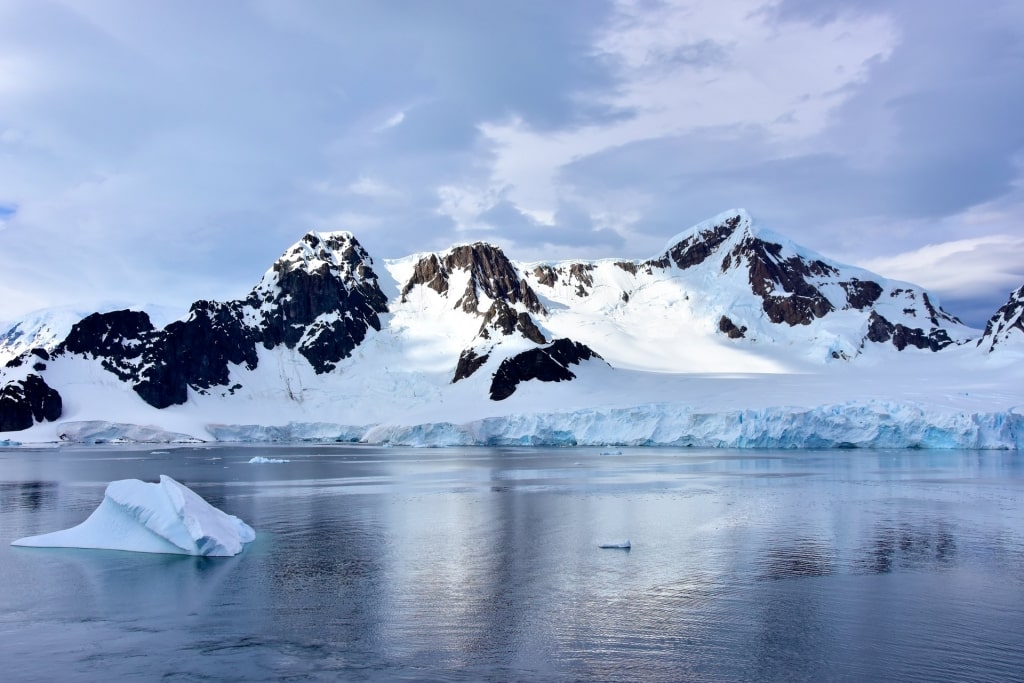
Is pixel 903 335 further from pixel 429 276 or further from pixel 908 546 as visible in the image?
pixel 908 546

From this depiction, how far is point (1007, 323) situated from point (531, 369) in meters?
73.9

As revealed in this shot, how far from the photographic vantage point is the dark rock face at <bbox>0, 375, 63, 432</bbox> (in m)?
114

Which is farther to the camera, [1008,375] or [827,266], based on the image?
[827,266]

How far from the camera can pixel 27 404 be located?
11525 centimetres

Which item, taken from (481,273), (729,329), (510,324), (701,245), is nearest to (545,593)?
(510,324)

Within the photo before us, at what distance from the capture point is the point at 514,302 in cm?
16712

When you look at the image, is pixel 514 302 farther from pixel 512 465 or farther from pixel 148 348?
pixel 512 465

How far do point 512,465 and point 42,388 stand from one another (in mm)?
87787

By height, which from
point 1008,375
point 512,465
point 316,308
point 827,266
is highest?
point 827,266

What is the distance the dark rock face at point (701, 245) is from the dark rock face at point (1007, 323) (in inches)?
2634

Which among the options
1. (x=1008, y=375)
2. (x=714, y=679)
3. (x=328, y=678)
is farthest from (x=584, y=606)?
(x=1008, y=375)

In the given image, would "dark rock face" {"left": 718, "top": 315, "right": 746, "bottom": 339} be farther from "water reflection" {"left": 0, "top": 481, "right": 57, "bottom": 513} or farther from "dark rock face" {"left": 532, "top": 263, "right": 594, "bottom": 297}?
"water reflection" {"left": 0, "top": 481, "right": 57, "bottom": 513}

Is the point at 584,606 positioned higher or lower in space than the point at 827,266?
lower

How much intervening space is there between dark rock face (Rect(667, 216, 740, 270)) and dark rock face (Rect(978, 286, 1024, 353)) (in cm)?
6691
